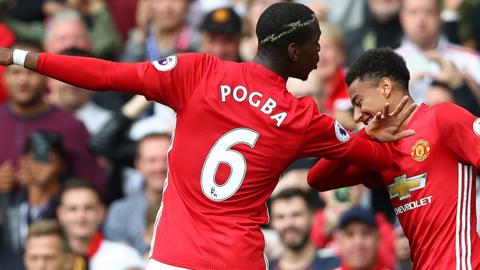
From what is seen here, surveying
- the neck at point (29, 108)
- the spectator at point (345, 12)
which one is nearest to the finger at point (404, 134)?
the neck at point (29, 108)

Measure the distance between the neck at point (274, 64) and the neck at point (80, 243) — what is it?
3841 millimetres

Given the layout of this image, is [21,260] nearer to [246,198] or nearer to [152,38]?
[152,38]

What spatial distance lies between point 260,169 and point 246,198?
0.53 ft

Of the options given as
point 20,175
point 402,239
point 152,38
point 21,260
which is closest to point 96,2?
point 152,38

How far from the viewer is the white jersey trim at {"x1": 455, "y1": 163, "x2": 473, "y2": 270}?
689 centimetres

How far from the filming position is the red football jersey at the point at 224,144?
22.1 ft

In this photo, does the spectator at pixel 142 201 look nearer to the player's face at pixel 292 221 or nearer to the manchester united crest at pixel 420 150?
the player's face at pixel 292 221

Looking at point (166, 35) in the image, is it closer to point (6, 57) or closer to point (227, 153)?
point (227, 153)

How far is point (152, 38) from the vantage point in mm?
11969

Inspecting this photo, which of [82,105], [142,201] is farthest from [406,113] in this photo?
[82,105]

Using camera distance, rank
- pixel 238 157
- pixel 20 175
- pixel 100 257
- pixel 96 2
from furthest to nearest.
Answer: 1. pixel 96 2
2. pixel 20 175
3. pixel 100 257
4. pixel 238 157

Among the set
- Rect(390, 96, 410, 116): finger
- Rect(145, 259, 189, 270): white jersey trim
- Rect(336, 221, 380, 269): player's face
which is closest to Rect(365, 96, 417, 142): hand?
Rect(390, 96, 410, 116): finger

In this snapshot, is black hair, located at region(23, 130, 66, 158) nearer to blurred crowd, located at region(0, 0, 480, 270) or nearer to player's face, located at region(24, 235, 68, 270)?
blurred crowd, located at region(0, 0, 480, 270)

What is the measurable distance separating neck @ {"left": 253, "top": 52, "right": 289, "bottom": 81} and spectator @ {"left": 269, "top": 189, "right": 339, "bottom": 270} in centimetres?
296
